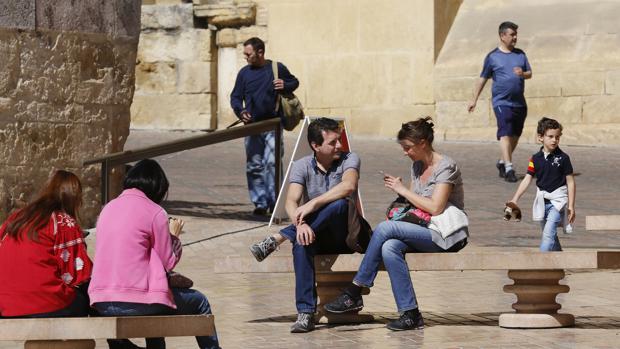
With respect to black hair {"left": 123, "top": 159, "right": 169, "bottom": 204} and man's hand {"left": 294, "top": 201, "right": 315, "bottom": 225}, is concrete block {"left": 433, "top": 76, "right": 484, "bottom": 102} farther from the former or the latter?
black hair {"left": 123, "top": 159, "right": 169, "bottom": 204}

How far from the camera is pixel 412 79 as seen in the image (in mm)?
21219

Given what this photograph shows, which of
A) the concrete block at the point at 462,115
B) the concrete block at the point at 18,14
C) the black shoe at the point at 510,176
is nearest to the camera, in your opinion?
the concrete block at the point at 18,14

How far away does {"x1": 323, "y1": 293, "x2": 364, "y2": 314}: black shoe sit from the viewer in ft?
28.9

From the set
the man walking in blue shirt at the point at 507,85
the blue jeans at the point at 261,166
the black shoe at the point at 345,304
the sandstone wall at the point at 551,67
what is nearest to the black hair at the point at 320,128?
the black shoe at the point at 345,304

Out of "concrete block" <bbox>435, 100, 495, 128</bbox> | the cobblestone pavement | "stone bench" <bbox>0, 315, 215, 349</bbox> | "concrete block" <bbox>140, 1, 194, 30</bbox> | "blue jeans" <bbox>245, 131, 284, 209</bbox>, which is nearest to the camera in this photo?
"stone bench" <bbox>0, 315, 215, 349</bbox>

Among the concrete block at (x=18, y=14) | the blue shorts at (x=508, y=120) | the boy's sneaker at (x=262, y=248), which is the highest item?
the concrete block at (x=18, y=14)

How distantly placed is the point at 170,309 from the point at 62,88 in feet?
19.3

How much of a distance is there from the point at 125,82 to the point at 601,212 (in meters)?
4.26

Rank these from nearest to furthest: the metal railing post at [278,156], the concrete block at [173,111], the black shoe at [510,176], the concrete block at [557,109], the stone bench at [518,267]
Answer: the stone bench at [518,267] < the metal railing post at [278,156] < the black shoe at [510,176] < the concrete block at [557,109] < the concrete block at [173,111]

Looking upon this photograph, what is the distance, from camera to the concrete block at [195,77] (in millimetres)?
22406

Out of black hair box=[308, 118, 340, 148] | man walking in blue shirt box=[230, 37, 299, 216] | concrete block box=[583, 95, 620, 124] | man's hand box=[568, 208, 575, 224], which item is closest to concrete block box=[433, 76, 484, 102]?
concrete block box=[583, 95, 620, 124]

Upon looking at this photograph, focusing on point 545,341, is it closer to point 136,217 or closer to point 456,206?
point 456,206

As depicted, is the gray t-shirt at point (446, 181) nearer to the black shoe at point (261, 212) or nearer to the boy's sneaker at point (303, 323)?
the boy's sneaker at point (303, 323)

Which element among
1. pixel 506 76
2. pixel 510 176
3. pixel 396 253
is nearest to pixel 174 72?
pixel 506 76
